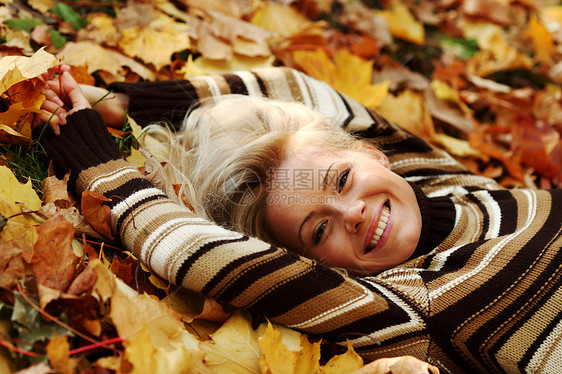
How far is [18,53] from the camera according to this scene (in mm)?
1836

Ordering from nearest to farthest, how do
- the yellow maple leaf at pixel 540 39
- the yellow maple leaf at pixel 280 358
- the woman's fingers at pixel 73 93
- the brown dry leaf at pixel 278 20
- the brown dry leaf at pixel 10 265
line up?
the brown dry leaf at pixel 10 265
the yellow maple leaf at pixel 280 358
the woman's fingers at pixel 73 93
the brown dry leaf at pixel 278 20
the yellow maple leaf at pixel 540 39

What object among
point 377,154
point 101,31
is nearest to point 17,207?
point 101,31

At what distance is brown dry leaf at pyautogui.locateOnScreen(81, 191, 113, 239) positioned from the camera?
1467 millimetres

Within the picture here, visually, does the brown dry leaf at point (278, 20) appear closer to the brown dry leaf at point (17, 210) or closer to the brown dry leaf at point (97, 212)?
the brown dry leaf at point (97, 212)

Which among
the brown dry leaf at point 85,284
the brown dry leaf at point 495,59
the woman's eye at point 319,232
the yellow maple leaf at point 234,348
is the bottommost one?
the yellow maple leaf at point 234,348

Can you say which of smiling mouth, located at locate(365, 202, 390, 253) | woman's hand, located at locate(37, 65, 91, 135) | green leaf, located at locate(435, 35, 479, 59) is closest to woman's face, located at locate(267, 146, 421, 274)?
smiling mouth, located at locate(365, 202, 390, 253)

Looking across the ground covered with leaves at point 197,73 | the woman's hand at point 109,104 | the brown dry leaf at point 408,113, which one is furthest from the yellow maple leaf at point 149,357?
the brown dry leaf at point 408,113

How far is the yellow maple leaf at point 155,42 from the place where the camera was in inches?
87.7

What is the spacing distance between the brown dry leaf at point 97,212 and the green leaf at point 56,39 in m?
0.99

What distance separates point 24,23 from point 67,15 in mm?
253

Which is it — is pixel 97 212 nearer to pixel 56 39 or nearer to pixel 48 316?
pixel 48 316

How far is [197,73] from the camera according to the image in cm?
230

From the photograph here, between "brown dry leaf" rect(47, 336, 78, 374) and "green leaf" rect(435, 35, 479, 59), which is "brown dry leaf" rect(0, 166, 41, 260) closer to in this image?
"brown dry leaf" rect(47, 336, 78, 374)

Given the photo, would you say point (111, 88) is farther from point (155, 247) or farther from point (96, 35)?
point (155, 247)
